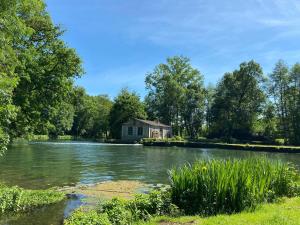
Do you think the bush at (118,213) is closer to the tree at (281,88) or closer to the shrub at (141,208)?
the shrub at (141,208)

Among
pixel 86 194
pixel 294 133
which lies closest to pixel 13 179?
pixel 86 194

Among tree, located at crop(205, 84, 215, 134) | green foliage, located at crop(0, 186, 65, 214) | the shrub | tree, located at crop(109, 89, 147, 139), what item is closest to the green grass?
the shrub

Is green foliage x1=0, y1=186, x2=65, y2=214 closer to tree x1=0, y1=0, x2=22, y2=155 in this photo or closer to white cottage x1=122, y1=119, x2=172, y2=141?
tree x1=0, y1=0, x2=22, y2=155

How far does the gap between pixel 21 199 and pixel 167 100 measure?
76.2m

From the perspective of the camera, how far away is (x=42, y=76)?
75.0 feet

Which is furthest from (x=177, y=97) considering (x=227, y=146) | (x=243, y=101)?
(x=227, y=146)

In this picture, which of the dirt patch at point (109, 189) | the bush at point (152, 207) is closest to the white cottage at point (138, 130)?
the dirt patch at point (109, 189)

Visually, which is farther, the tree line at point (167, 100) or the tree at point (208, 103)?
the tree at point (208, 103)

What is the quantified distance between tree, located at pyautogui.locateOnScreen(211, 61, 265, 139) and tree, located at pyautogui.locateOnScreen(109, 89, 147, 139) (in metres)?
16.9

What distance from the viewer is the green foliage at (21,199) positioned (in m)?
12.0

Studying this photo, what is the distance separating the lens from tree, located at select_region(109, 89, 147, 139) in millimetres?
80000

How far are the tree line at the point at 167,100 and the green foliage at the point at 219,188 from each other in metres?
12.3

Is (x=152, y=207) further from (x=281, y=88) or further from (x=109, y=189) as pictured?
(x=281, y=88)

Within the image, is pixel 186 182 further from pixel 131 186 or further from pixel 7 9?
pixel 131 186
